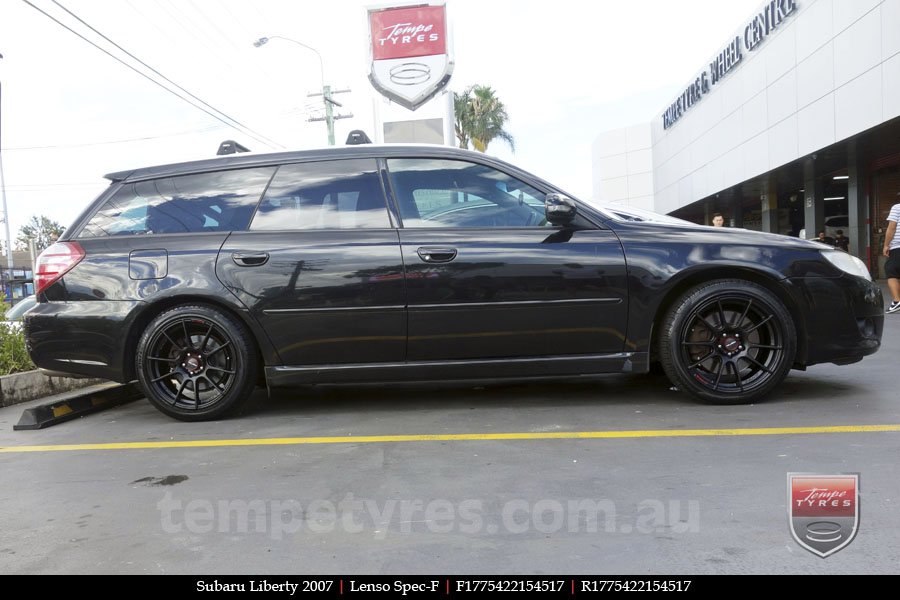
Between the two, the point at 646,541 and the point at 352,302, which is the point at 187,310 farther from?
the point at 646,541

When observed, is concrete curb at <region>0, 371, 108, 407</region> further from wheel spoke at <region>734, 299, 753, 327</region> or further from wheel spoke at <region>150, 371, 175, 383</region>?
wheel spoke at <region>734, 299, 753, 327</region>

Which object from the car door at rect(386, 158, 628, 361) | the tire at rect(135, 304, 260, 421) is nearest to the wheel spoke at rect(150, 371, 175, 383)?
the tire at rect(135, 304, 260, 421)

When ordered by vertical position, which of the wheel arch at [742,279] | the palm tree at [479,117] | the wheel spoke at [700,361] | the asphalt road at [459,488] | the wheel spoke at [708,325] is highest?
the palm tree at [479,117]

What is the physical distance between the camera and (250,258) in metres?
4.21

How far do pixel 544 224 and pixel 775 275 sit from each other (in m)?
1.37

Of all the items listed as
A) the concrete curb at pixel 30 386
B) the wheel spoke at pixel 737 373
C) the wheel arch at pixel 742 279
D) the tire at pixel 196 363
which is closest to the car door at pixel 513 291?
the wheel arch at pixel 742 279

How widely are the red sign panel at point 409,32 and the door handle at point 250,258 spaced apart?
1510 cm

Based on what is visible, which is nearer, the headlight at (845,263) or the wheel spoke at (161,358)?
the headlight at (845,263)

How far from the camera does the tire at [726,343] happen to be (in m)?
4.11

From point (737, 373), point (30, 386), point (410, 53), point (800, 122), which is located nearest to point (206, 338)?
point (30, 386)

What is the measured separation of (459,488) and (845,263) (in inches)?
113

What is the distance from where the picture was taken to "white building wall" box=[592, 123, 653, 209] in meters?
45.0

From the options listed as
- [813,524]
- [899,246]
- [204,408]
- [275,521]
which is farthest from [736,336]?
[899,246]

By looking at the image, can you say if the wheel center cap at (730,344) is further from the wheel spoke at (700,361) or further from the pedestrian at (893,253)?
the pedestrian at (893,253)
